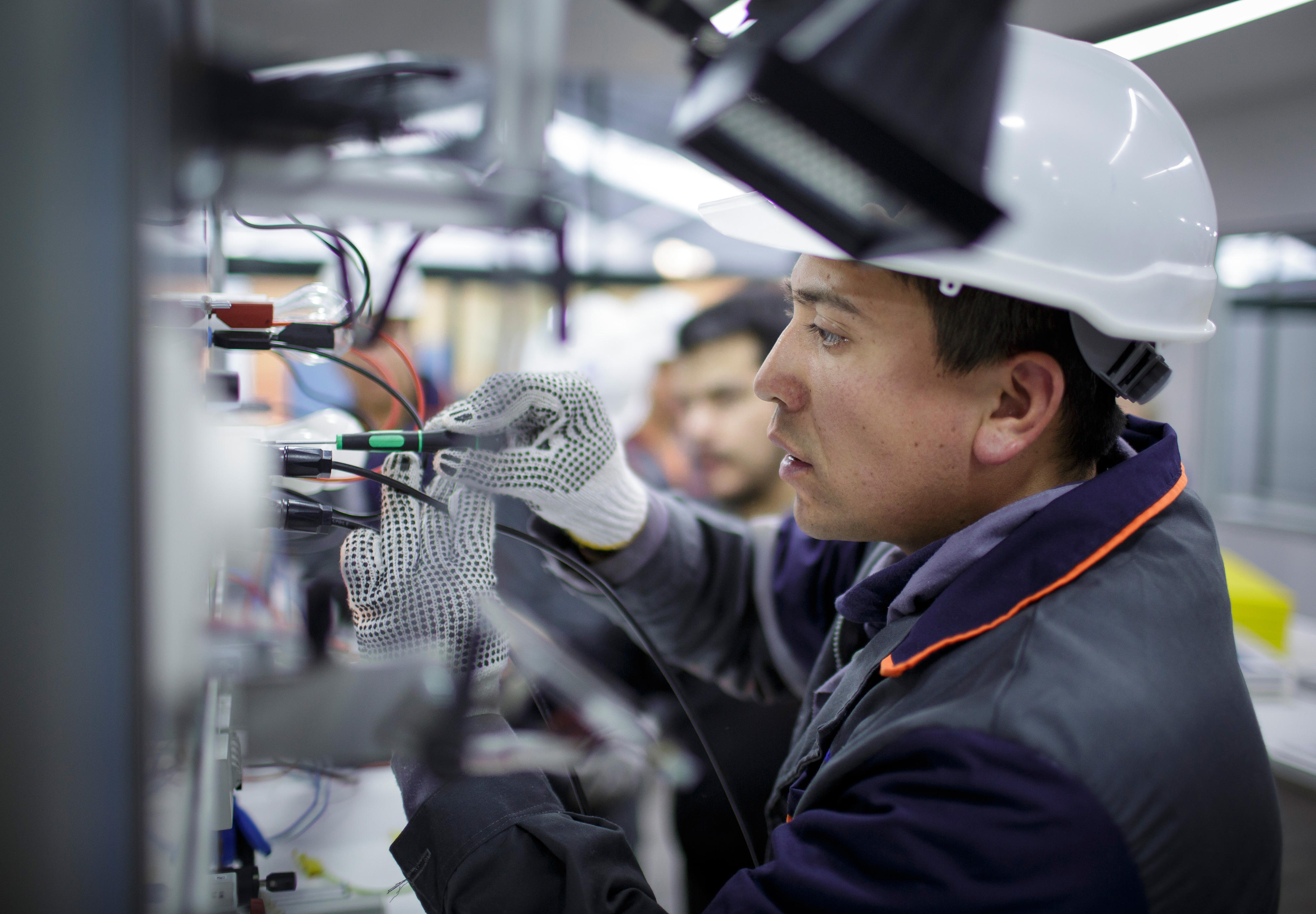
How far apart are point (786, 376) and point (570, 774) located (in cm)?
48

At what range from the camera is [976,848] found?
585 mm

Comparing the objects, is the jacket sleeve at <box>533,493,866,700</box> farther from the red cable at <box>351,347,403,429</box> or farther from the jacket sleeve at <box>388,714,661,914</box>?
the jacket sleeve at <box>388,714,661,914</box>

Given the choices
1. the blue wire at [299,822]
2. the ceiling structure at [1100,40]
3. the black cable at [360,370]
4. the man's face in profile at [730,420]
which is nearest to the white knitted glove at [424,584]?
the black cable at [360,370]

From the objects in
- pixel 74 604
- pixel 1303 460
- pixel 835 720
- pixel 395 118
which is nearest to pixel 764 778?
pixel 835 720

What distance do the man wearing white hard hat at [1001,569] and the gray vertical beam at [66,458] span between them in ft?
1.45

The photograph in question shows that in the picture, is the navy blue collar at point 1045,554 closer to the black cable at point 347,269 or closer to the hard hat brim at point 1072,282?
the hard hat brim at point 1072,282

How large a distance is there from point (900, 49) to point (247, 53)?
0.89m

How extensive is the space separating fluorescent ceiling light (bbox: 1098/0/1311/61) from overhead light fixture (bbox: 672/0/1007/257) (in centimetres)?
236

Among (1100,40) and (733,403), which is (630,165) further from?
(1100,40)

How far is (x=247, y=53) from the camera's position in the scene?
0.98 meters

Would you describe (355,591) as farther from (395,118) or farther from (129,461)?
(395,118)

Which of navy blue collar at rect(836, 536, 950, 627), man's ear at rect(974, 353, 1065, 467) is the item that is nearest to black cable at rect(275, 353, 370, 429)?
navy blue collar at rect(836, 536, 950, 627)

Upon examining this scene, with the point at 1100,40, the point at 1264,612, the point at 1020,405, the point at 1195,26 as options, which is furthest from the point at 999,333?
the point at 1100,40

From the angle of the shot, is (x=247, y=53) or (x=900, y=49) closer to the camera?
(x=900, y=49)
